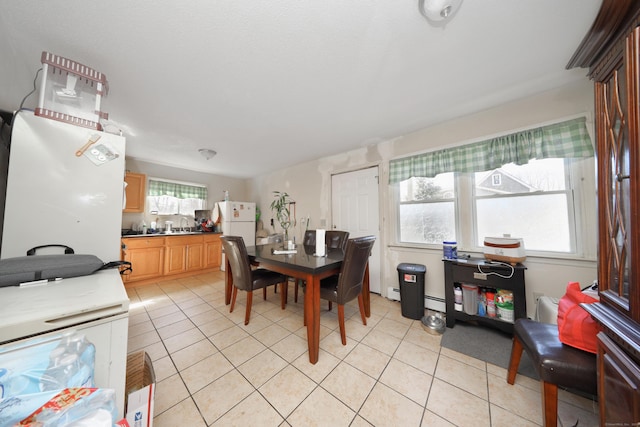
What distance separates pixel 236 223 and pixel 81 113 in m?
3.18

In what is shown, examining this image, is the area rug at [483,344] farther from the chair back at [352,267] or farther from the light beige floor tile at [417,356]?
the chair back at [352,267]

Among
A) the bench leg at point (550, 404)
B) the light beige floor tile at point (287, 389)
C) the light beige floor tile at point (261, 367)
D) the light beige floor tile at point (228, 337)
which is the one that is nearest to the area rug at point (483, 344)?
the bench leg at point (550, 404)

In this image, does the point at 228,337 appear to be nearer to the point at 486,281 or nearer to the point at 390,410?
the point at 390,410

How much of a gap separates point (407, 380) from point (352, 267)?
875 mm

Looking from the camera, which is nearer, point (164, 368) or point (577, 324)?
point (577, 324)

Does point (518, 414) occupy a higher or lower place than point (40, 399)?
lower

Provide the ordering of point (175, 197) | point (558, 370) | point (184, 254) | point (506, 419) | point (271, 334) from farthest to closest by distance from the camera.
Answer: point (175, 197) → point (184, 254) → point (271, 334) → point (506, 419) → point (558, 370)

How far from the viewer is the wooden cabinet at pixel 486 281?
1.74m

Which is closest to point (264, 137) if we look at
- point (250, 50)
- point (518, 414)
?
point (250, 50)

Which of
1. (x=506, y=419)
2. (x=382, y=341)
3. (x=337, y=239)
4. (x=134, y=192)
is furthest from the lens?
(x=134, y=192)

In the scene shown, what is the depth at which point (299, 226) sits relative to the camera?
13.1 feet

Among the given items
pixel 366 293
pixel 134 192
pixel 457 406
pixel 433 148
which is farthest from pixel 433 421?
pixel 134 192

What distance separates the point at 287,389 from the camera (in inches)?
52.8

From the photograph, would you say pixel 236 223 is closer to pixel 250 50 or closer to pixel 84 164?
pixel 84 164
